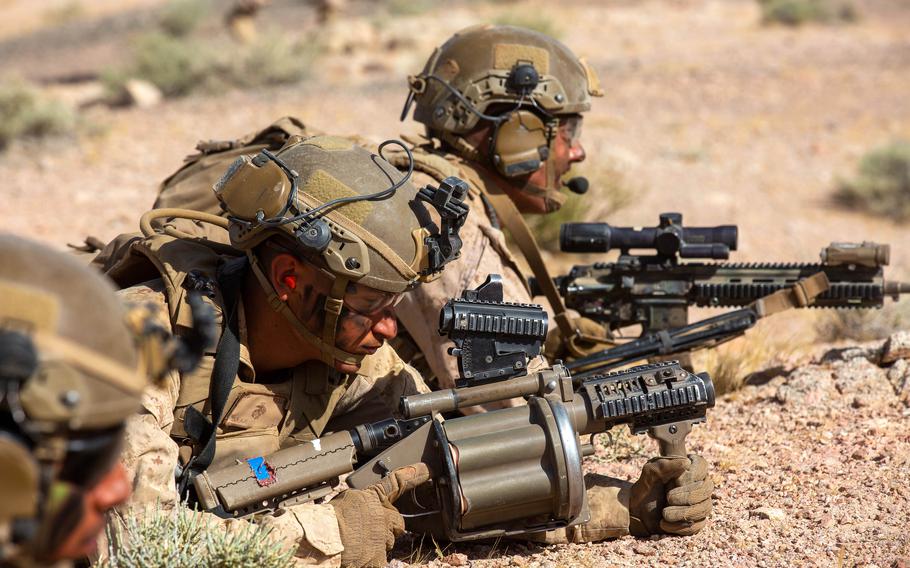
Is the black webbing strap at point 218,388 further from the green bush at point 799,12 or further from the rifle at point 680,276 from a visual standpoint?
the green bush at point 799,12

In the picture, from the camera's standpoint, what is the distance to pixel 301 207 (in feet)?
12.6

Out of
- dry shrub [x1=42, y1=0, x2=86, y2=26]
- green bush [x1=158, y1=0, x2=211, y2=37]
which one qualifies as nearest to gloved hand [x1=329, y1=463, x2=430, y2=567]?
green bush [x1=158, y1=0, x2=211, y2=37]

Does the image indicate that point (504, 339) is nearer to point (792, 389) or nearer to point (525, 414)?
point (525, 414)

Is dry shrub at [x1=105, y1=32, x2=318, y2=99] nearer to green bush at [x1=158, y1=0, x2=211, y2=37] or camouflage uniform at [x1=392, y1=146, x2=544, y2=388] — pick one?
green bush at [x1=158, y1=0, x2=211, y2=37]

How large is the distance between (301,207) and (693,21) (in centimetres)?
2174

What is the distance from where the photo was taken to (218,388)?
3.93 metres

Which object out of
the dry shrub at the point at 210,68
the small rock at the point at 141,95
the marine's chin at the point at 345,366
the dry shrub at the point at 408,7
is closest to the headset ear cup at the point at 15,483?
the marine's chin at the point at 345,366

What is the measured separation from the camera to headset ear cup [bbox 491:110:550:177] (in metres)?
5.70

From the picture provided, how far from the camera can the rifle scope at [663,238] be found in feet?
19.4

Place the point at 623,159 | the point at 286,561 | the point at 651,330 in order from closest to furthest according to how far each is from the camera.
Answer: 1. the point at 286,561
2. the point at 651,330
3. the point at 623,159

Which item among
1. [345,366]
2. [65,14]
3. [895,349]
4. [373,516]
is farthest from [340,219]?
[65,14]

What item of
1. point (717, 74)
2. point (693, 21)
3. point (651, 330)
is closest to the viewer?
point (651, 330)

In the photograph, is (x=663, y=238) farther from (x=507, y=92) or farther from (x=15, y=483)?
(x=15, y=483)

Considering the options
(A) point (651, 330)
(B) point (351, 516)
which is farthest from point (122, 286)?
(A) point (651, 330)
